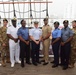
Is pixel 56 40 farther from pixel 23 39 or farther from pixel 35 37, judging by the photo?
pixel 23 39

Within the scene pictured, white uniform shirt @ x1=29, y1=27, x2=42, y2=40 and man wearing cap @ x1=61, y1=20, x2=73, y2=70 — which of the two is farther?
white uniform shirt @ x1=29, y1=27, x2=42, y2=40

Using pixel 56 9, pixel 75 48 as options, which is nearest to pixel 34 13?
pixel 56 9

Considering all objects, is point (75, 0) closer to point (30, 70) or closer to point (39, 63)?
point (39, 63)

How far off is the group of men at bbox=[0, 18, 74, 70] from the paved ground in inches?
5.2

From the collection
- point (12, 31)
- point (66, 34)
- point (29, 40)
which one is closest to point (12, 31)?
point (12, 31)

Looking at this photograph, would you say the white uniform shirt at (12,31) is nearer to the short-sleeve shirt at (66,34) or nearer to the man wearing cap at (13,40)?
the man wearing cap at (13,40)

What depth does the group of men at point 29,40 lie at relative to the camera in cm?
543

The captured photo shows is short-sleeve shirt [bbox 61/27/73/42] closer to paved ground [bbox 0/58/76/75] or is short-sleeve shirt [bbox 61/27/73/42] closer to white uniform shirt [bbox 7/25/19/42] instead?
paved ground [bbox 0/58/76/75]

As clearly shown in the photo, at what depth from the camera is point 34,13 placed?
280 inches

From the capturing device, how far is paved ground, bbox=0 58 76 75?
5.18 m

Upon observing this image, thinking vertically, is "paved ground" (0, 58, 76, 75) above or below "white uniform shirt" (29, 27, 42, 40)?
below

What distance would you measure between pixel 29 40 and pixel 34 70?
2.54 feet

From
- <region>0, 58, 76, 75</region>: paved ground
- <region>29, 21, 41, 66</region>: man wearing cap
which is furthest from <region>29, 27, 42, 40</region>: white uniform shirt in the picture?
<region>0, 58, 76, 75</region>: paved ground

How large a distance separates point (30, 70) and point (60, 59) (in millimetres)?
876
